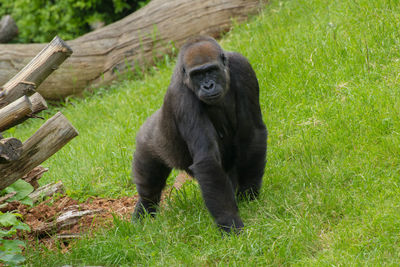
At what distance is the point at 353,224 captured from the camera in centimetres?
345

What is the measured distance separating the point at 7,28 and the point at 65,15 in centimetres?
168

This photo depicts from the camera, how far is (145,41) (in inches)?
316

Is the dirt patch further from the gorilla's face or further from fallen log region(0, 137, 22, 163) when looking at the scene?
the gorilla's face

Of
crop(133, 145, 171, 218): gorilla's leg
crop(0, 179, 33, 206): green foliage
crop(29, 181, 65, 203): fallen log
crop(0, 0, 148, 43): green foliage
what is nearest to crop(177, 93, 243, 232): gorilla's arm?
crop(133, 145, 171, 218): gorilla's leg

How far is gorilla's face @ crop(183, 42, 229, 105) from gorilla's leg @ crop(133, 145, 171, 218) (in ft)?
3.34

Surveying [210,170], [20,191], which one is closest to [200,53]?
[210,170]

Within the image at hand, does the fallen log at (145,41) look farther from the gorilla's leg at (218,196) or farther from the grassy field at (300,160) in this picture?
the gorilla's leg at (218,196)

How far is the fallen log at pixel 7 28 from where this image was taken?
1102 cm

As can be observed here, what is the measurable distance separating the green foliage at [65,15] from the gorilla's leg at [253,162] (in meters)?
6.07

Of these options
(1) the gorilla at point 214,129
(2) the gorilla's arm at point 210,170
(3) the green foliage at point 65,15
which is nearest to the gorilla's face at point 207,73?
(1) the gorilla at point 214,129

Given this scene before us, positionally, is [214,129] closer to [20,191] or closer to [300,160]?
[300,160]

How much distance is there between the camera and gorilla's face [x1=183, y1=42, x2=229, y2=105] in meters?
3.88

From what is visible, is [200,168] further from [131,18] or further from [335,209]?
[131,18]

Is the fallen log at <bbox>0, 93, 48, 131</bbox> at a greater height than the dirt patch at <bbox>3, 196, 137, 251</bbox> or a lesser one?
greater
